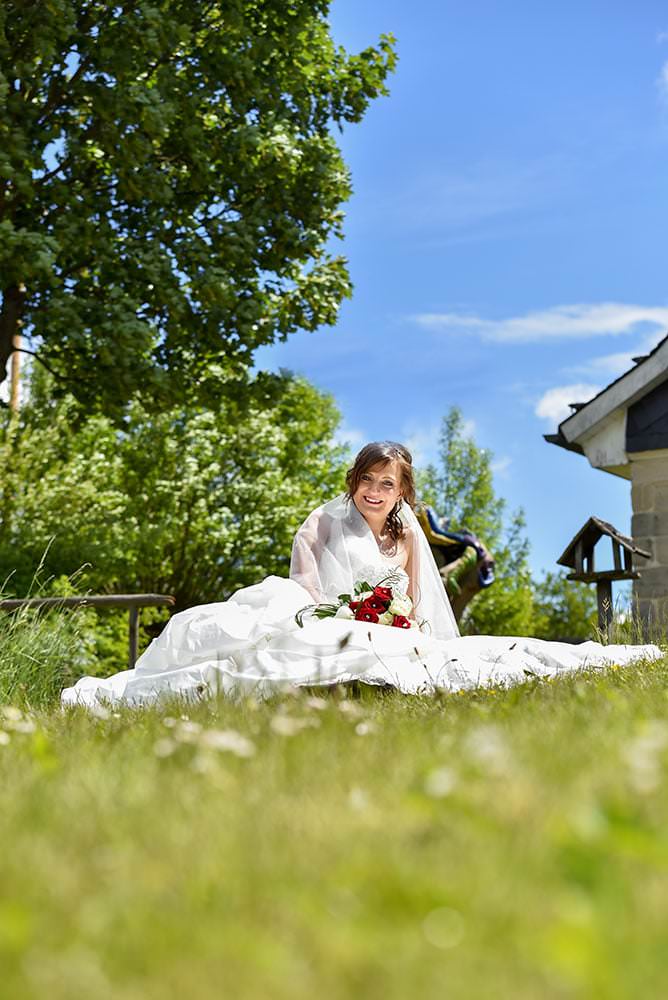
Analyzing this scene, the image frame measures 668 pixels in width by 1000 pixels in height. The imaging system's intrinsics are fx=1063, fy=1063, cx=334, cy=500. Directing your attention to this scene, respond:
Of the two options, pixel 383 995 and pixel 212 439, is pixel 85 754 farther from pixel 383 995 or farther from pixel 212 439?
pixel 212 439

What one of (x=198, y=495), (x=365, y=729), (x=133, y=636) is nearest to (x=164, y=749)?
(x=365, y=729)

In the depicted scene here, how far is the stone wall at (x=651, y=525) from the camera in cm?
1231

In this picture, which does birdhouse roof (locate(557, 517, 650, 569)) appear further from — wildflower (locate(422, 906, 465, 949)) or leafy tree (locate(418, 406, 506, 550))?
leafy tree (locate(418, 406, 506, 550))

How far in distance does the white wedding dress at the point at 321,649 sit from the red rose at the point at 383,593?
235mm

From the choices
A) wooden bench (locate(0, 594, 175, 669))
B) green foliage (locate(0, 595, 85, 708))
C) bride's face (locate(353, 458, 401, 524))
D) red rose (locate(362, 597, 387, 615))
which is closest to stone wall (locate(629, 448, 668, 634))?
bride's face (locate(353, 458, 401, 524))

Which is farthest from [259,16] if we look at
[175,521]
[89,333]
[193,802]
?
[193,802]

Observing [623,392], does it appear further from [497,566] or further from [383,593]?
[497,566]

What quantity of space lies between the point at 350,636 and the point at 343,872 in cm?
366

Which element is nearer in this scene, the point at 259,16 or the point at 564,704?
the point at 564,704

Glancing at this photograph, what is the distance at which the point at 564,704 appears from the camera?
14.1 ft

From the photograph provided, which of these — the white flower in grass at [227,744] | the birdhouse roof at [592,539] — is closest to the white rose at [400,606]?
the white flower in grass at [227,744]

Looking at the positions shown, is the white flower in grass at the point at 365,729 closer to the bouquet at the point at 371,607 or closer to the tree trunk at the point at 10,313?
the bouquet at the point at 371,607

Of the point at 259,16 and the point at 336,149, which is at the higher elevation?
the point at 259,16

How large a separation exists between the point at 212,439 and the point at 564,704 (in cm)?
2242
